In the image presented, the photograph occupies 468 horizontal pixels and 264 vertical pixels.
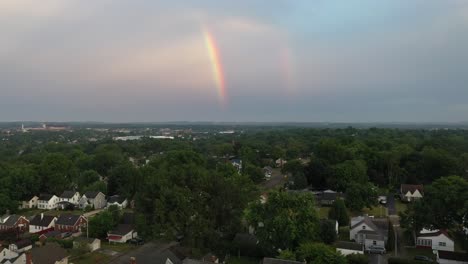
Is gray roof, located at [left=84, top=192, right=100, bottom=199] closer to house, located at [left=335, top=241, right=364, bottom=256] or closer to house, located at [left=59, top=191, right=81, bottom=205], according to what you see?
house, located at [left=59, top=191, right=81, bottom=205]

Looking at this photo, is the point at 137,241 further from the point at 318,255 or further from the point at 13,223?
the point at 318,255

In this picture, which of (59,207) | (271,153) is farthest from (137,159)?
(59,207)

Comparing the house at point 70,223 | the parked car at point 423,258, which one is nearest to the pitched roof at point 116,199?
the house at point 70,223

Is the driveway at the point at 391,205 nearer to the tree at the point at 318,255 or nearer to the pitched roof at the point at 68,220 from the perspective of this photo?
the tree at the point at 318,255

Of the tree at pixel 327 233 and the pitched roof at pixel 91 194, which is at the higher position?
the tree at pixel 327 233

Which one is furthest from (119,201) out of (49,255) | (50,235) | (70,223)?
(49,255)

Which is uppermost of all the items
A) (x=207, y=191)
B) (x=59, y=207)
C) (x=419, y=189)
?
(x=207, y=191)

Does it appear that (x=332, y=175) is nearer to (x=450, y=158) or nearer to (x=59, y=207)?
(x=450, y=158)
